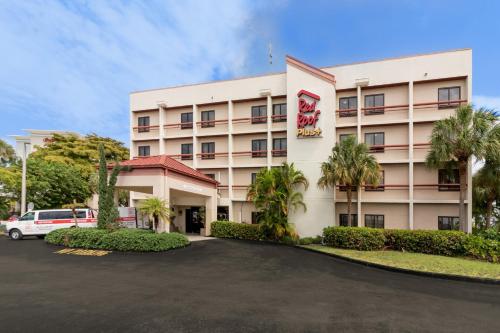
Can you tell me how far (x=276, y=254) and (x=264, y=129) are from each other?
11997 mm

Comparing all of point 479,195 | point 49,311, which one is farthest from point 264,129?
point 49,311

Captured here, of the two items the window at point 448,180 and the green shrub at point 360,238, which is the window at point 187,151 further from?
the window at point 448,180

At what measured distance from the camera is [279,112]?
24516 mm

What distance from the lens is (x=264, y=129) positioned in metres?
24.5

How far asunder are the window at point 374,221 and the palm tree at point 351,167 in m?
4.11

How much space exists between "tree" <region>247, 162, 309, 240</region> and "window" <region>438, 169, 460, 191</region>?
32.2 feet

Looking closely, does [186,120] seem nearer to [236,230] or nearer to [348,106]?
[236,230]

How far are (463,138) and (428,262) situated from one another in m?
7.89

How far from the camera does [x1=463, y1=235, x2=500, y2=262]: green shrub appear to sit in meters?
14.4

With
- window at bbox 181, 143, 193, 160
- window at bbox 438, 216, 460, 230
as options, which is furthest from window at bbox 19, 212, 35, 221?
window at bbox 438, 216, 460, 230

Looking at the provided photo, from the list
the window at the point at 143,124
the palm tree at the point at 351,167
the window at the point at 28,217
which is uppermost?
the window at the point at 143,124

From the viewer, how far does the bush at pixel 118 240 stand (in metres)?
15.4

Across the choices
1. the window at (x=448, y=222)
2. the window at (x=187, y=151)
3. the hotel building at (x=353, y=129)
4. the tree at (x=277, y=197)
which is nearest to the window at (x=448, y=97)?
the hotel building at (x=353, y=129)

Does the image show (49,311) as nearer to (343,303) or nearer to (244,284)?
(244,284)
